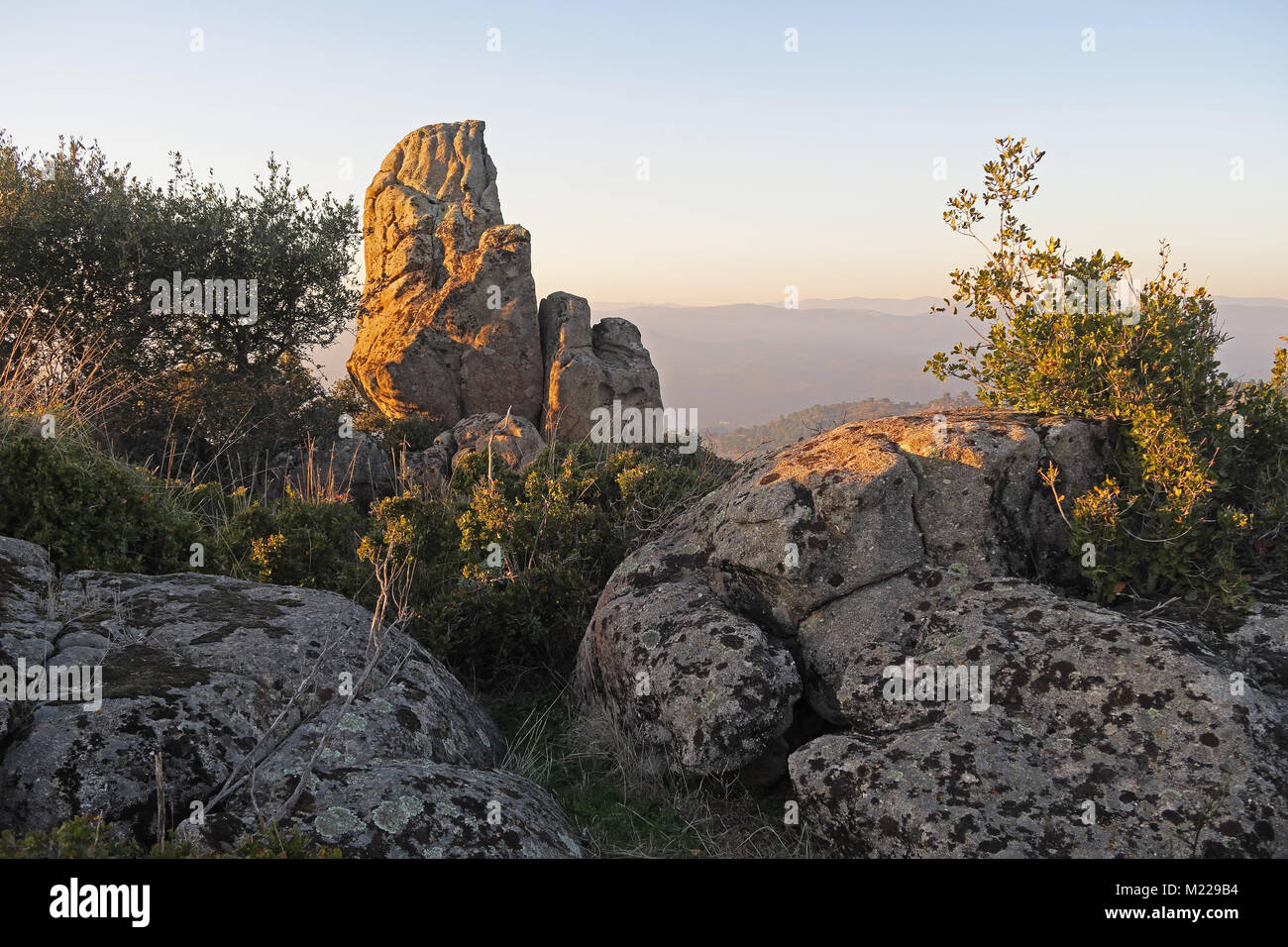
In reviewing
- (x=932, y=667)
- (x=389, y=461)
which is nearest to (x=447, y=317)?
(x=389, y=461)

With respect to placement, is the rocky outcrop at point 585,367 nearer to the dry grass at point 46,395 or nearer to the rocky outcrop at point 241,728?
the dry grass at point 46,395

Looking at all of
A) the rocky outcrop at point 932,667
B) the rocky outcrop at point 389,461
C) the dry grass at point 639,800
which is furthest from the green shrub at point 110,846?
the rocky outcrop at point 389,461

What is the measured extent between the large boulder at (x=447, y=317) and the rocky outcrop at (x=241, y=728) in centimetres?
1938

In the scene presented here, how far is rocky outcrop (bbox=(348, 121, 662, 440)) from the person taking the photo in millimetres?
24922

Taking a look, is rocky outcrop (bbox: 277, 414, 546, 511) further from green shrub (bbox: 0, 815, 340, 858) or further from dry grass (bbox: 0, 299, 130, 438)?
green shrub (bbox: 0, 815, 340, 858)

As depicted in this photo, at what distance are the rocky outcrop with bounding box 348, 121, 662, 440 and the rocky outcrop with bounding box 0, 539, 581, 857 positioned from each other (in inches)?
747

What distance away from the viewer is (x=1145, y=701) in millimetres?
4895

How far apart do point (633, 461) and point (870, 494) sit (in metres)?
3.89

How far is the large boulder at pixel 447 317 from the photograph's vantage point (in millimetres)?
24844

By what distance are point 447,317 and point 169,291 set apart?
24.8 feet

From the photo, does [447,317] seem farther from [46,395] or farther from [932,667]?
[932,667]

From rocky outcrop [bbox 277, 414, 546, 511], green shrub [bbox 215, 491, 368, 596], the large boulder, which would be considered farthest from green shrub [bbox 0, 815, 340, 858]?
the large boulder

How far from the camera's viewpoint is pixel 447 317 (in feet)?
82.7
